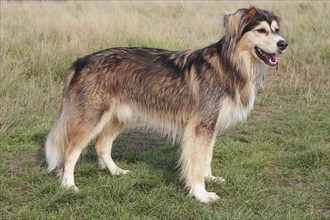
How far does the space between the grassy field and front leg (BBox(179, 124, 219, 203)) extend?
0.14m

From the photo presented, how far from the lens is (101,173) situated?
4637 mm

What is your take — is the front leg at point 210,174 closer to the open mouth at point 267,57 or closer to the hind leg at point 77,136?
the open mouth at point 267,57

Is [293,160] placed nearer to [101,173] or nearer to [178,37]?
[101,173]

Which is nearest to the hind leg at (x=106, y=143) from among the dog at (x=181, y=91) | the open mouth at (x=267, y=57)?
the dog at (x=181, y=91)

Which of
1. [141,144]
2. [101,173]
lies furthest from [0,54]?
[101,173]

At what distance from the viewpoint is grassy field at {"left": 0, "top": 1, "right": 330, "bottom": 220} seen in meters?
3.83

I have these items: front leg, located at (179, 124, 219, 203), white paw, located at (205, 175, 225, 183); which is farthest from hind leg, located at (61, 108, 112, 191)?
white paw, located at (205, 175, 225, 183)

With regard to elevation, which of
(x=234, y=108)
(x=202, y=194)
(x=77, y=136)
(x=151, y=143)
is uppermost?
(x=234, y=108)

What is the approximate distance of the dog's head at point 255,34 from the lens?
385 cm

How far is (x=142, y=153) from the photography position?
17.1ft

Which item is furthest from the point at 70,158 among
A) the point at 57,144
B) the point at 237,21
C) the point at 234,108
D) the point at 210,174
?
the point at 237,21

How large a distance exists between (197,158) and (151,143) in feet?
5.61

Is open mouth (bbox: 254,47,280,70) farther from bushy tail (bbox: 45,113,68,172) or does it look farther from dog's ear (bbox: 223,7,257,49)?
bushy tail (bbox: 45,113,68,172)

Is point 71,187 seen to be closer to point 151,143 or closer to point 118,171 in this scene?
point 118,171
